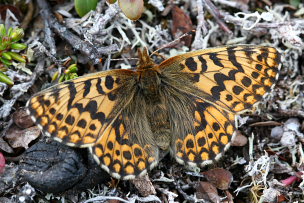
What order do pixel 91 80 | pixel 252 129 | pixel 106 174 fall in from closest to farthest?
pixel 91 80 → pixel 106 174 → pixel 252 129

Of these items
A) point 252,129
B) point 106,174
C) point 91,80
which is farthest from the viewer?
point 252,129

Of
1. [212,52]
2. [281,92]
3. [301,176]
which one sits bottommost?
[301,176]

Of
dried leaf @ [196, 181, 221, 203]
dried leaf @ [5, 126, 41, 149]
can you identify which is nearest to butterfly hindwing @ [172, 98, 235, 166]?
dried leaf @ [196, 181, 221, 203]

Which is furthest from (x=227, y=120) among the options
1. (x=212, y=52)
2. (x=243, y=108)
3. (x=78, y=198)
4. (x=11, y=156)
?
(x=11, y=156)

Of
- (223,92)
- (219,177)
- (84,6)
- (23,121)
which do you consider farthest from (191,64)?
(23,121)

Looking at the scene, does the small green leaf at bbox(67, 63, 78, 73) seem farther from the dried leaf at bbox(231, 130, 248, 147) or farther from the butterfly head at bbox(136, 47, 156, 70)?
the dried leaf at bbox(231, 130, 248, 147)

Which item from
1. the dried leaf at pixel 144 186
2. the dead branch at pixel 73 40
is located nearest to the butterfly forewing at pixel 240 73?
the dried leaf at pixel 144 186

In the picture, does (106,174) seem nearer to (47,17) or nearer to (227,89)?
(227,89)
